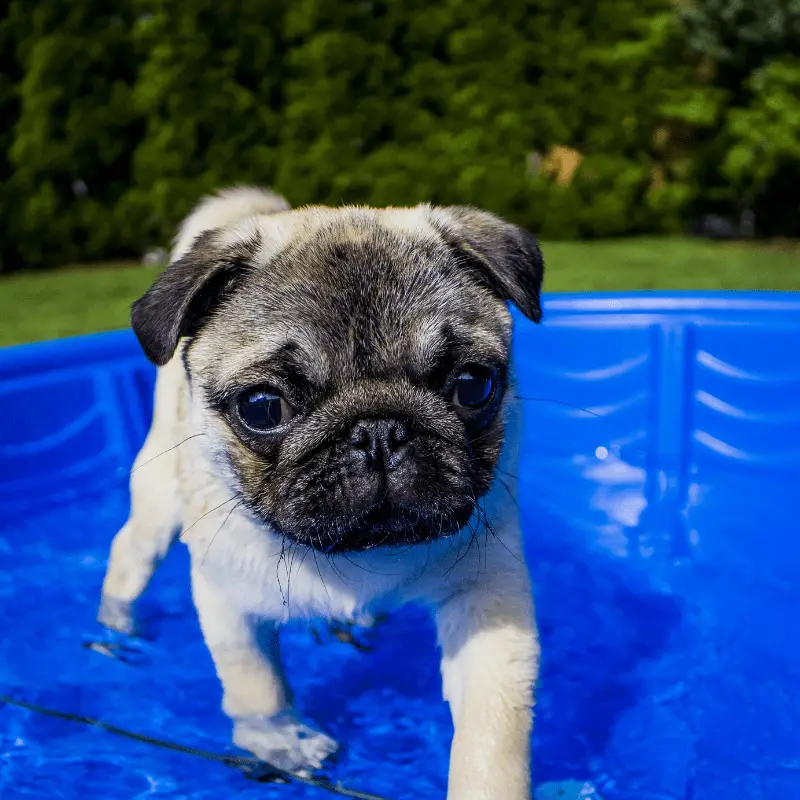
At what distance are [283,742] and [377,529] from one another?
3.83 ft

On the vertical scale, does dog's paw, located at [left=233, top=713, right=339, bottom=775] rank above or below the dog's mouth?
below

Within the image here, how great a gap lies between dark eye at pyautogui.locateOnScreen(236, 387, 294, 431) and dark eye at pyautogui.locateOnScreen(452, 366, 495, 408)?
51 centimetres

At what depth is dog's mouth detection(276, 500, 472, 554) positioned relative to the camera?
Answer: 2.60 m

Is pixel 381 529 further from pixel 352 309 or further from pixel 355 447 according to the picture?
pixel 352 309

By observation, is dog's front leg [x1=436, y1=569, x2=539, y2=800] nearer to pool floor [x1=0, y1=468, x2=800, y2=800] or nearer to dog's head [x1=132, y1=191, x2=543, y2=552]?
dog's head [x1=132, y1=191, x2=543, y2=552]

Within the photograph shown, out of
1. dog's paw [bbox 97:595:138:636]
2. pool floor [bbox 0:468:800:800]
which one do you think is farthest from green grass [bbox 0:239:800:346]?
dog's paw [bbox 97:595:138:636]

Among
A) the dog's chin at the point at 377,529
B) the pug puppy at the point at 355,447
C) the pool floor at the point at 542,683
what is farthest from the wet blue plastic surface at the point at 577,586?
the dog's chin at the point at 377,529

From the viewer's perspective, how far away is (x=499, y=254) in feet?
10.2

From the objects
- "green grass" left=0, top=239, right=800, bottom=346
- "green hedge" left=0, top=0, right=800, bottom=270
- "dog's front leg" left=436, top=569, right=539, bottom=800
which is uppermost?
"dog's front leg" left=436, top=569, right=539, bottom=800

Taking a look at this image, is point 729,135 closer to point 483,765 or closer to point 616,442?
point 616,442

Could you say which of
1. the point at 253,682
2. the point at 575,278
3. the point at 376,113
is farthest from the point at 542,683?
the point at 376,113

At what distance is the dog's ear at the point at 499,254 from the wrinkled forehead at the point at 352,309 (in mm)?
61

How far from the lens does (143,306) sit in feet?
9.61

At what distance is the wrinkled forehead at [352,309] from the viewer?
272 centimetres
